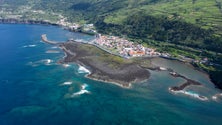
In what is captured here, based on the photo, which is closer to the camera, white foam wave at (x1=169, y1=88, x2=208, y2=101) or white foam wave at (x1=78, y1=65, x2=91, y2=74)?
white foam wave at (x1=169, y1=88, x2=208, y2=101)

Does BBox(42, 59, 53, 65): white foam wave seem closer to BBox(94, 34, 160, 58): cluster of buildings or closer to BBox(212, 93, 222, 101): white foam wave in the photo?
BBox(94, 34, 160, 58): cluster of buildings

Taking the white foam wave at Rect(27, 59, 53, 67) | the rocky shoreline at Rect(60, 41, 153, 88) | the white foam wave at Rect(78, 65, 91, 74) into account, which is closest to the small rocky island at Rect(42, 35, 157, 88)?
the rocky shoreline at Rect(60, 41, 153, 88)

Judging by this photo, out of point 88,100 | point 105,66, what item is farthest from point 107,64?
point 88,100

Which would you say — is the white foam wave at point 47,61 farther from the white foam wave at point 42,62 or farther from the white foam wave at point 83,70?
the white foam wave at point 83,70

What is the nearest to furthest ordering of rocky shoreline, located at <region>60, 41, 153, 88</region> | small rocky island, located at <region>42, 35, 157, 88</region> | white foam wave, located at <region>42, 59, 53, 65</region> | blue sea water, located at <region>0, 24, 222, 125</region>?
1. blue sea water, located at <region>0, 24, 222, 125</region>
2. rocky shoreline, located at <region>60, 41, 153, 88</region>
3. small rocky island, located at <region>42, 35, 157, 88</region>
4. white foam wave, located at <region>42, 59, 53, 65</region>

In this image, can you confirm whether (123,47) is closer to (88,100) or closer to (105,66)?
(105,66)
